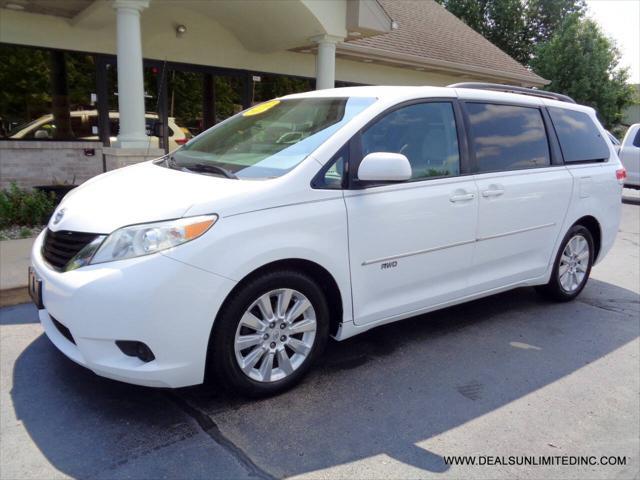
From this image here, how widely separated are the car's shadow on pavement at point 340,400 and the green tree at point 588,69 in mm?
25476

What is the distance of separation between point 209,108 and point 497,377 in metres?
9.81

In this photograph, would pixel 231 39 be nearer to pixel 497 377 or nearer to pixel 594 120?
pixel 594 120

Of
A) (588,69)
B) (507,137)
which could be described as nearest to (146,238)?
(507,137)

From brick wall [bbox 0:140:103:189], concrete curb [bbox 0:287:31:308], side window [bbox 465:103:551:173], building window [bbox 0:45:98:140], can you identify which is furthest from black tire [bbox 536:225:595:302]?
building window [bbox 0:45:98:140]

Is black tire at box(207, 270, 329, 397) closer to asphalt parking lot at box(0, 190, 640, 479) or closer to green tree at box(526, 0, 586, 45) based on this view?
asphalt parking lot at box(0, 190, 640, 479)

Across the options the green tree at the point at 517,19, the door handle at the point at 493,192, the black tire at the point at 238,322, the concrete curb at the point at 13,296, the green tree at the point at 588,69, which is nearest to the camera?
the black tire at the point at 238,322

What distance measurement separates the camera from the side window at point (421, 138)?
353cm

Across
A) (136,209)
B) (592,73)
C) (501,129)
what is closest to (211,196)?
(136,209)

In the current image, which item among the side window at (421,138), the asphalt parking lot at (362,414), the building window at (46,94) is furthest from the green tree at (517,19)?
the asphalt parking lot at (362,414)

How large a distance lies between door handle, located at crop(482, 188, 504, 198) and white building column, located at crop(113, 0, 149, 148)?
5.87 meters

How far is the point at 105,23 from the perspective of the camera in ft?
31.3

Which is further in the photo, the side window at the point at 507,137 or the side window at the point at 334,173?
the side window at the point at 507,137

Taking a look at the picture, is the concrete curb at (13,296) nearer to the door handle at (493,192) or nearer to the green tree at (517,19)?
the door handle at (493,192)

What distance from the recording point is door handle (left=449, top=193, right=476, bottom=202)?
3.77 meters
